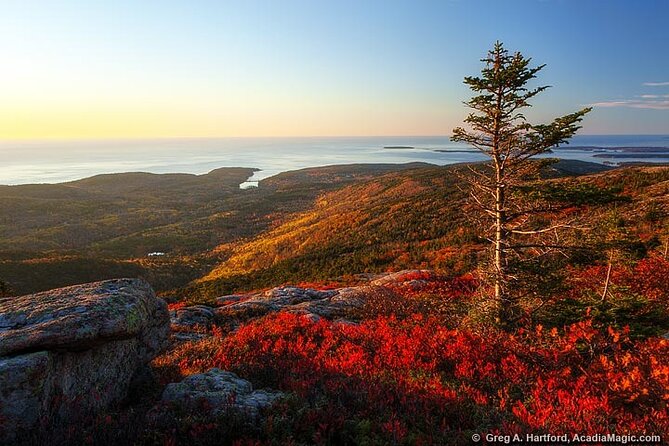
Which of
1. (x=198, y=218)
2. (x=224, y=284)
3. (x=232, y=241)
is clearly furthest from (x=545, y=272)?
(x=198, y=218)

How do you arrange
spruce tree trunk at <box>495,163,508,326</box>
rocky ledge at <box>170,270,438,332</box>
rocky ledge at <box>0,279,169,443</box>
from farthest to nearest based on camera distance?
rocky ledge at <box>170,270,438,332</box> < spruce tree trunk at <box>495,163,508,326</box> < rocky ledge at <box>0,279,169,443</box>

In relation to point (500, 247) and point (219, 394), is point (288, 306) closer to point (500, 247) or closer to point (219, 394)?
point (500, 247)

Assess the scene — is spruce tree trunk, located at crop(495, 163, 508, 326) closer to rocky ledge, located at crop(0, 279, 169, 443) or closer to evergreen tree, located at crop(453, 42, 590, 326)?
evergreen tree, located at crop(453, 42, 590, 326)

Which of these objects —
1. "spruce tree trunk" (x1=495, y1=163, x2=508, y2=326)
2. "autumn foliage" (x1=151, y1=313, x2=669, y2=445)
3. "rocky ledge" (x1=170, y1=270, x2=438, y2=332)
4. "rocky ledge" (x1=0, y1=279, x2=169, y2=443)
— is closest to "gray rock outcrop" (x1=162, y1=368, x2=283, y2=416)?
"autumn foliage" (x1=151, y1=313, x2=669, y2=445)

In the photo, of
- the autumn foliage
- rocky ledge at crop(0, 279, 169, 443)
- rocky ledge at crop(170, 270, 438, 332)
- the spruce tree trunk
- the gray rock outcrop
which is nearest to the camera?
rocky ledge at crop(0, 279, 169, 443)

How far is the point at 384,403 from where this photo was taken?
5859mm

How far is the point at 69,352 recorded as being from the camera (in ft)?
17.9

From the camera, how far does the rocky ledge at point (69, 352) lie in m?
4.54

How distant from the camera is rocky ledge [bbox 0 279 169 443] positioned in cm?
454

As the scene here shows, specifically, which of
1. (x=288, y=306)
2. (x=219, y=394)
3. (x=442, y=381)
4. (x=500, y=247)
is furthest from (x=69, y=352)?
(x=288, y=306)

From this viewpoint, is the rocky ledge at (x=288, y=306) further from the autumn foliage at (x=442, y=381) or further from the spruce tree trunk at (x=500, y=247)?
the spruce tree trunk at (x=500, y=247)

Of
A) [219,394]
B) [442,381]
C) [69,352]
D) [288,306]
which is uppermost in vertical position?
[69,352]

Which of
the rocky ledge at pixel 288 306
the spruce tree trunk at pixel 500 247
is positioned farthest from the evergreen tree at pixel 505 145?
the rocky ledge at pixel 288 306

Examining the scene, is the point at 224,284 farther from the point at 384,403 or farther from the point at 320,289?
the point at 384,403
